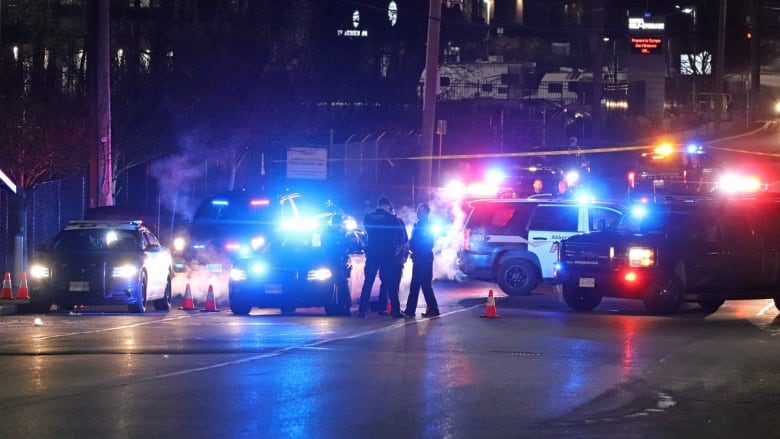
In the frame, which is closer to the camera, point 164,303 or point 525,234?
point 164,303

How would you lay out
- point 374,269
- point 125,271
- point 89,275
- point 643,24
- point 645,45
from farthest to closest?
point 643,24 < point 645,45 < point 125,271 < point 89,275 < point 374,269

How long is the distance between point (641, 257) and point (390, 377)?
28.7 feet

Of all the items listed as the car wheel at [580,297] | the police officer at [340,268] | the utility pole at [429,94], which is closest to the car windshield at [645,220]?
the car wheel at [580,297]

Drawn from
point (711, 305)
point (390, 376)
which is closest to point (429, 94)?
point (711, 305)

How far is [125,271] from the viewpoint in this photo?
69.5 ft

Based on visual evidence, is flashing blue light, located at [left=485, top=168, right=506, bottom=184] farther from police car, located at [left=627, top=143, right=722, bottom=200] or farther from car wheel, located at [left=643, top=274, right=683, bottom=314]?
car wheel, located at [left=643, top=274, right=683, bottom=314]

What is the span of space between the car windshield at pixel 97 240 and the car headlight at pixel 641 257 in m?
8.65

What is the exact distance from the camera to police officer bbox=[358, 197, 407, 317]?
63.9 feet

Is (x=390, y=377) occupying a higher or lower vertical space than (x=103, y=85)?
lower

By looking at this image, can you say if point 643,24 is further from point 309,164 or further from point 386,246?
point 386,246

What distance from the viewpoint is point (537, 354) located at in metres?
14.7

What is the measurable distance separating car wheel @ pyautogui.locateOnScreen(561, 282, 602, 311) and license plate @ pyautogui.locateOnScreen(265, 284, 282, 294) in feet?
16.2

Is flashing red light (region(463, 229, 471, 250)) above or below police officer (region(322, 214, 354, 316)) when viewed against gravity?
above

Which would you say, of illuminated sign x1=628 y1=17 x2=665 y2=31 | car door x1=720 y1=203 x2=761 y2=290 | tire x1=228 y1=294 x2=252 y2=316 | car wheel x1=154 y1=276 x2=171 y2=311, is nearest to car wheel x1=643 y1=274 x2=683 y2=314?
car door x1=720 y1=203 x2=761 y2=290
